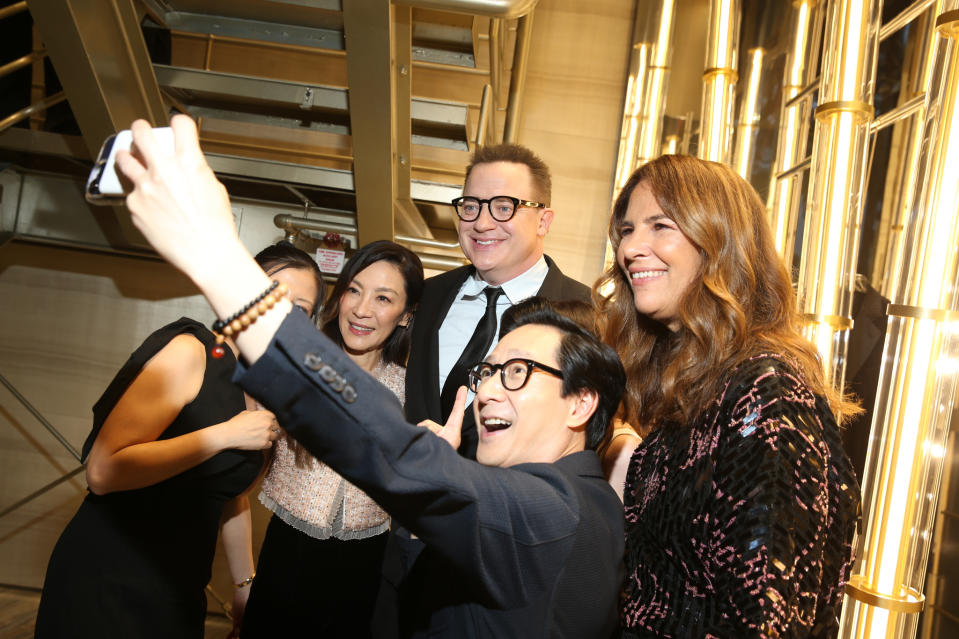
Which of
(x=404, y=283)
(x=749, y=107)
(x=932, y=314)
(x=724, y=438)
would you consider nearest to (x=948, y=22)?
(x=932, y=314)

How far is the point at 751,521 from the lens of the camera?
3.18 feet

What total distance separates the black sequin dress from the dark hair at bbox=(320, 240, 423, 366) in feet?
4.30

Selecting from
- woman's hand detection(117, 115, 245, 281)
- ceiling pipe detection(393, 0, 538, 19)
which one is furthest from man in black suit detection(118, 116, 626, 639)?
ceiling pipe detection(393, 0, 538, 19)

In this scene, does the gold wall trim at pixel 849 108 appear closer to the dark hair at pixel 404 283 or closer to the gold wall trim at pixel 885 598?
the gold wall trim at pixel 885 598

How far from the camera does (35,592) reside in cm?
411

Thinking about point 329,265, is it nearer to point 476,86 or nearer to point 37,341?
point 476,86

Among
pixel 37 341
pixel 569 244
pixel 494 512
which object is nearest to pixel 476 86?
pixel 569 244

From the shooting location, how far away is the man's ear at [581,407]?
1209 millimetres

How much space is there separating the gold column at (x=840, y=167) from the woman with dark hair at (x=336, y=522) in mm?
1223

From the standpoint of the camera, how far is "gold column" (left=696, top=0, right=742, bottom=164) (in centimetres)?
257

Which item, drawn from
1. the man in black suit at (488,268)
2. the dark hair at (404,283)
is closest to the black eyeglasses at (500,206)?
the man in black suit at (488,268)

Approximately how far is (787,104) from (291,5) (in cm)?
179

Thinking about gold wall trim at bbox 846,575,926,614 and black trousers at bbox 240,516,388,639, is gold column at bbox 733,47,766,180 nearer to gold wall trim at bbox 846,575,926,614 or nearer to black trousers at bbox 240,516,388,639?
gold wall trim at bbox 846,575,926,614

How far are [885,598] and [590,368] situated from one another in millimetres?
753
